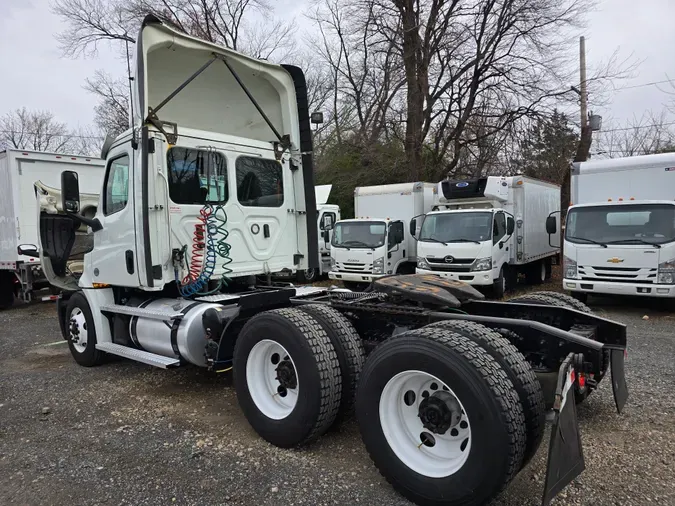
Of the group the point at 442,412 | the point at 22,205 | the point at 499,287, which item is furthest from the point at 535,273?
the point at 22,205

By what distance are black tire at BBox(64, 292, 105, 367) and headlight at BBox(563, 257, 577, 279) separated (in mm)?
8625

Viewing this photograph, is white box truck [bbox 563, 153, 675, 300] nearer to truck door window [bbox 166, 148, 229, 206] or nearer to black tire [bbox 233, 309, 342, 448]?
truck door window [bbox 166, 148, 229, 206]

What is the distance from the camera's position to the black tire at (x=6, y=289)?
37.4 ft

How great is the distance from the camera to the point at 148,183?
4844 millimetres

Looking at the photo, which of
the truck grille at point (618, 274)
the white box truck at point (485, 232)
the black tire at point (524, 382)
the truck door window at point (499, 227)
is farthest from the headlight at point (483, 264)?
the black tire at point (524, 382)

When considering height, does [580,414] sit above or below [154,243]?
below

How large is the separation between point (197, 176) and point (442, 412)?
3.60 metres

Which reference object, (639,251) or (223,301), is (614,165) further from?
(223,301)

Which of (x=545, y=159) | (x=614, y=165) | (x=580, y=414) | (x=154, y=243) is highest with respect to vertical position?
(x=545, y=159)

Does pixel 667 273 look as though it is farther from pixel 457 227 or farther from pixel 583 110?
pixel 583 110

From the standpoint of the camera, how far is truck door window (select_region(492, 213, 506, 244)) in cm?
1136

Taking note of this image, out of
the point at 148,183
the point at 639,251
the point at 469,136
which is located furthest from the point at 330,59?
the point at 148,183

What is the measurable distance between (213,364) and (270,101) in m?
3.34

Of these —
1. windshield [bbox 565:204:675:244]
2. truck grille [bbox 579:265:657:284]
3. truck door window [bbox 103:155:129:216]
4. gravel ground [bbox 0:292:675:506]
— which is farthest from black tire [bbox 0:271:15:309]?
truck grille [bbox 579:265:657:284]
